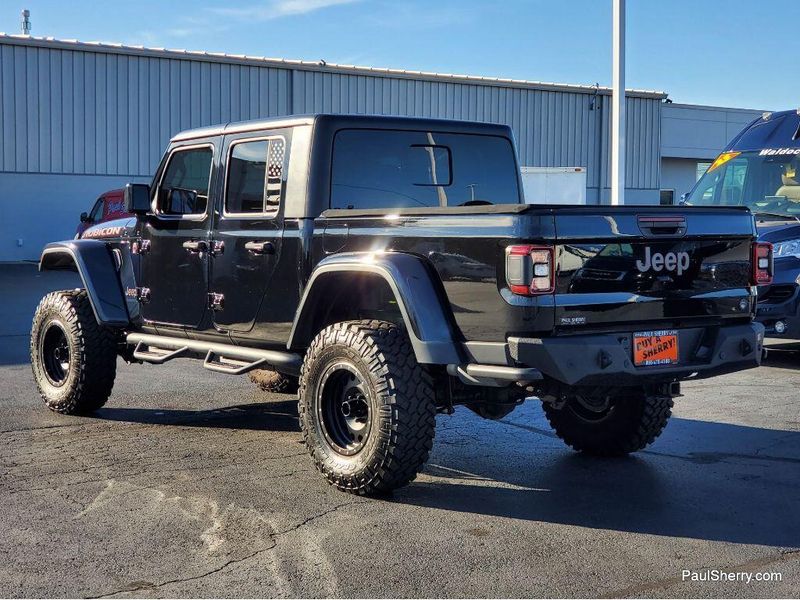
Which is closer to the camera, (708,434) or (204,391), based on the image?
(708,434)

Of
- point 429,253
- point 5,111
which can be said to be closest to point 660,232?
point 429,253

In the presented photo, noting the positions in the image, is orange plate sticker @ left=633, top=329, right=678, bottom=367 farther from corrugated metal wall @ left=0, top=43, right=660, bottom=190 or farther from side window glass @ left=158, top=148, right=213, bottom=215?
corrugated metal wall @ left=0, top=43, right=660, bottom=190

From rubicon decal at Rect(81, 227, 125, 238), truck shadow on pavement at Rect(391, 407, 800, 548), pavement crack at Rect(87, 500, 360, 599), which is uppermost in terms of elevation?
rubicon decal at Rect(81, 227, 125, 238)

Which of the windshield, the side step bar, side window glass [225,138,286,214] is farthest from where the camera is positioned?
the windshield

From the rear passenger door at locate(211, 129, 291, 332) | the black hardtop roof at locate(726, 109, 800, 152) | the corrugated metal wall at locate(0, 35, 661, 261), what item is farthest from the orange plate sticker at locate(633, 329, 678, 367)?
the corrugated metal wall at locate(0, 35, 661, 261)

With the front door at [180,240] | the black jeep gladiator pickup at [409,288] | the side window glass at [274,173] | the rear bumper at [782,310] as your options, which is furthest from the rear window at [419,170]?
the rear bumper at [782,310]

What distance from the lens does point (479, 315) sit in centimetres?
515

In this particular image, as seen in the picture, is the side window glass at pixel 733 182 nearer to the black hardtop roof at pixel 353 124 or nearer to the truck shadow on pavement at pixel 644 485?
the truck shadow on pavement at pixel 644 485

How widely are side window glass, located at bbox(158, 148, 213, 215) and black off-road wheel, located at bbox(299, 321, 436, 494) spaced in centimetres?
179

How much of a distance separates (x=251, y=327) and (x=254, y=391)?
2518 millimetres

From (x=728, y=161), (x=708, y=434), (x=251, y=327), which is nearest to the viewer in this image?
(x=251, y=327)

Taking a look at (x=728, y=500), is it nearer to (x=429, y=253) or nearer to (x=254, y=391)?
(x=429, y=253)

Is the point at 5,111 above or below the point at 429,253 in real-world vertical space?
above

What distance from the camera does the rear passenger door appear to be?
252 inches
